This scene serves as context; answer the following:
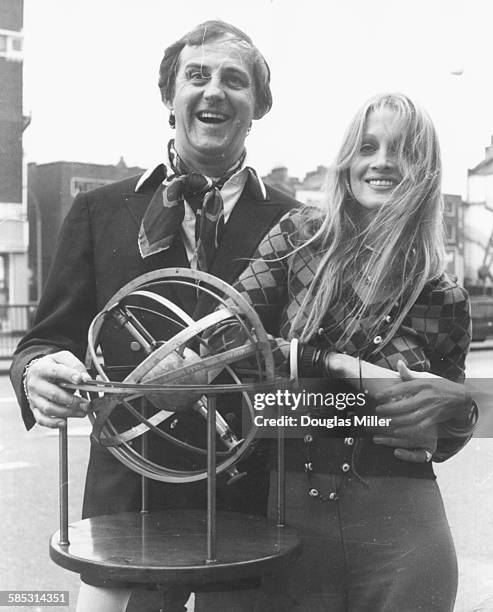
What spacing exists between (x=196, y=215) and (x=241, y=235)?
0.12 meters

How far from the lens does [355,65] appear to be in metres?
2.13

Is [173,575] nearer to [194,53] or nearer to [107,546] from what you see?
[107,546]

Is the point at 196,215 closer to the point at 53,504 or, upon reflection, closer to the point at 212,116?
the point at 212,116

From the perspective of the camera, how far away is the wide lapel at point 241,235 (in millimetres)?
2139

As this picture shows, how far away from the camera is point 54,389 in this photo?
2.04 m

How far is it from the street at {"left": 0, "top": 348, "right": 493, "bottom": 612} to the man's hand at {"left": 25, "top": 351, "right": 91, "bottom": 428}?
0.24m

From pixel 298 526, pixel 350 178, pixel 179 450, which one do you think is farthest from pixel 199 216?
pixel 298 526

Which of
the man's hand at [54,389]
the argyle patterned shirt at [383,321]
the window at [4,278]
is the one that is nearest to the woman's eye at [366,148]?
the argyle patterned shirt at [383,321]

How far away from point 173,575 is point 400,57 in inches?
47.4

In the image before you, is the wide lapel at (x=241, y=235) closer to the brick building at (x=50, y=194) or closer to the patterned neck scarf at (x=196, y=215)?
the patterned neck scarf at (x=196, y=215)

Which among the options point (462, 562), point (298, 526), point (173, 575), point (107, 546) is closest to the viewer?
point (173, 575)

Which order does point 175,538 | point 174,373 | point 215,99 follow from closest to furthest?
point 174,373 → point 175,538 → point 215,99

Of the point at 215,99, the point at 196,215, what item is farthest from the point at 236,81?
the point at 196,215

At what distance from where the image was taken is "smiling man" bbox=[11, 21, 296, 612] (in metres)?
2.13
